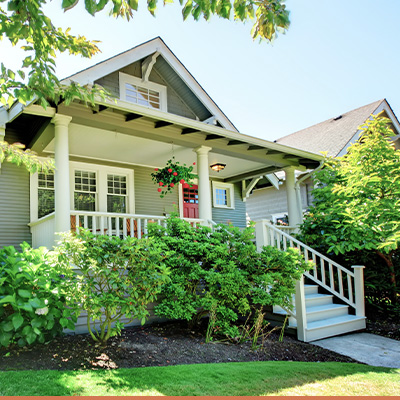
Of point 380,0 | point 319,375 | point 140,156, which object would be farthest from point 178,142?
point 319,375

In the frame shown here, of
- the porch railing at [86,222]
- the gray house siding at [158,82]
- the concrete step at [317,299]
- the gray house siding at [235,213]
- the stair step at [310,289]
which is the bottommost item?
the concrete step at [317,299]

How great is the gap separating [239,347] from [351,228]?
11.8 feet

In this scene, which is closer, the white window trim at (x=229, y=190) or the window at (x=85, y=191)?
the window at (x=85, y=191)

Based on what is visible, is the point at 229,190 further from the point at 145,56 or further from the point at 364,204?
the point at 364,204

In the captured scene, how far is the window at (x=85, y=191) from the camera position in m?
9.09

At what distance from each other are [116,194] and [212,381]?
6.87 meters

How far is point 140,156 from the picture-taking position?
9.52 metres

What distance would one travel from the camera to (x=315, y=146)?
50.7 ft

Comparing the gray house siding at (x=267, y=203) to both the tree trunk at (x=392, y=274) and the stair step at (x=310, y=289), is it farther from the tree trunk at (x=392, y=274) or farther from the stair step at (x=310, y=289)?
the stair step at (x=310, y=289)

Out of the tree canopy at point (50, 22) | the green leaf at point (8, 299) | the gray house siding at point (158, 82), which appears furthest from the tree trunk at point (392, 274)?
the green leaf at point (8, 299)

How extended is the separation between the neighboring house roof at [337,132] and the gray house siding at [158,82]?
5495mm

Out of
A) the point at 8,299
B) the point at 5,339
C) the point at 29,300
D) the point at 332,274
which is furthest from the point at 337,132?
the point at 5,339

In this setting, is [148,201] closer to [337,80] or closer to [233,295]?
[233,295]

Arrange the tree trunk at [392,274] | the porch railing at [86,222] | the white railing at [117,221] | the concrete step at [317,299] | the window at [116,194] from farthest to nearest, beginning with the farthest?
the window at [116,194], the tree trunk at [392,274], the concrete step at [317,299], the porch railing at [86,222], the white railing at [117,221]
